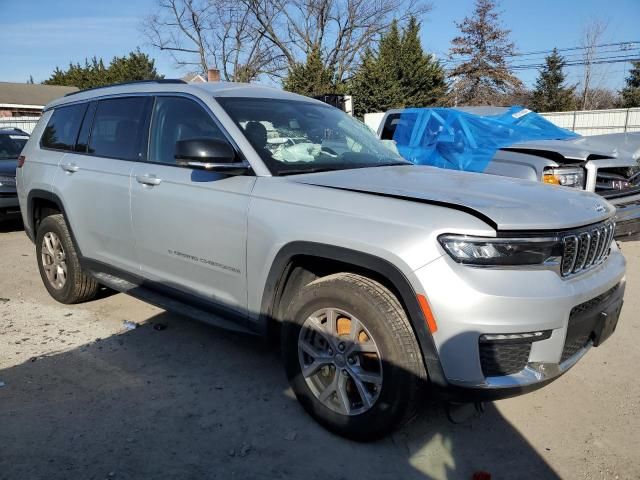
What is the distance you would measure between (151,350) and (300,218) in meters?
1.94

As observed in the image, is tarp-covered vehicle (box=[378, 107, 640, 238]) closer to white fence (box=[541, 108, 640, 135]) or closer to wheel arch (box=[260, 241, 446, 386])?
wheel arch (box=[260, 241, 446, 386])

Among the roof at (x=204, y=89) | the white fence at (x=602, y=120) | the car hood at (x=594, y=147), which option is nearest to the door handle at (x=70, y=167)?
the roof at (x=204, y=89)

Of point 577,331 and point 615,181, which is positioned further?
point 615,181

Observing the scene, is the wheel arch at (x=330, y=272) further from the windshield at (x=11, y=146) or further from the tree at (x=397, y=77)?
the tree at (x=397, y=77)

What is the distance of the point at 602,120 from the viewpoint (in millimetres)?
22781

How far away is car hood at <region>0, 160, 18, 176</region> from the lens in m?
8.88

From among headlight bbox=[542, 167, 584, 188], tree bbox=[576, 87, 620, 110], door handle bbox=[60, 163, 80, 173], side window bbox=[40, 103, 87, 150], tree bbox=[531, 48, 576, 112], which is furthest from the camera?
tree bbox=[576, 87, 620, 110]

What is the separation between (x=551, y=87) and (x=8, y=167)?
38909mm

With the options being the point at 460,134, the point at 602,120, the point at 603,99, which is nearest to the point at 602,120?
the point at 602,120

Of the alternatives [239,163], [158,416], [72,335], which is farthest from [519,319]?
[72,335]

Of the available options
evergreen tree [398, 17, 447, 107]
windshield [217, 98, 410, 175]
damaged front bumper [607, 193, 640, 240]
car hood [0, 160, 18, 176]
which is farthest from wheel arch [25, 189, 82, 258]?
evergreen tree [398, 17, 447, 107]

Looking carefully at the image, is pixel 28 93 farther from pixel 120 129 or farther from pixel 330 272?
pixel 330 272

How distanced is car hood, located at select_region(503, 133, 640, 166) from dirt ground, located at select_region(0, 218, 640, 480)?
2382 mm

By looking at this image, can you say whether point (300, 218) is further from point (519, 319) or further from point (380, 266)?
point (519, 319)
